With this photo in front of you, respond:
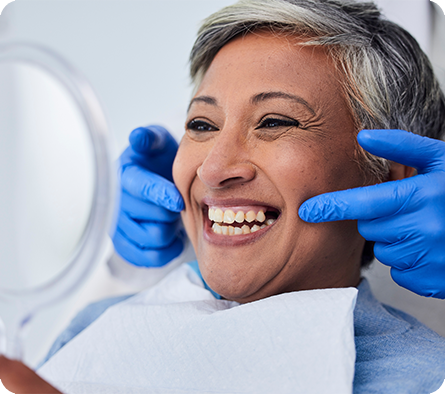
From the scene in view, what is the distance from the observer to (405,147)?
117 cm

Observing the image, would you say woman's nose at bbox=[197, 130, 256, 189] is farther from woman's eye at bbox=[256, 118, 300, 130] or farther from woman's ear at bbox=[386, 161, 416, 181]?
woman's ear at bbox=[386, 161, 416, 181]

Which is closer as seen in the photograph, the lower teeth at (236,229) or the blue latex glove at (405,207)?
the blue latex glove at (405,207)

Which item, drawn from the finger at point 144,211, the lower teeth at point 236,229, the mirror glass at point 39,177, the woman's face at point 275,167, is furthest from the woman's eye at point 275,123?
the finger at point 144,211

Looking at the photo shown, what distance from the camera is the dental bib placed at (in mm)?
967

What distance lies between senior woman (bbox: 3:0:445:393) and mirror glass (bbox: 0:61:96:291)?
31cm

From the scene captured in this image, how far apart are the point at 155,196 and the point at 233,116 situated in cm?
51

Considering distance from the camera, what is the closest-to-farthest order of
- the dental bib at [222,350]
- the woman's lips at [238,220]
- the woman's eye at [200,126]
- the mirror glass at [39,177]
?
the dental bib at [222,350], the mirror glass at [39,177], the woman's lips at [238,220], the woman's eye at [200,126]

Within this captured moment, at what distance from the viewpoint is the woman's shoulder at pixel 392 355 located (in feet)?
3.24

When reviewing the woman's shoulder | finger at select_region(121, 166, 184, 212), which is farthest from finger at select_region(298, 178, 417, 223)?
finger at select_region(121, 166, 184, 212)

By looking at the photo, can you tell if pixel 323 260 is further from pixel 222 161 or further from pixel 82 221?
pixel 82 221

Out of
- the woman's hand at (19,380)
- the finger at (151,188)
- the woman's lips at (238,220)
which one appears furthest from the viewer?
the finger at (151,188)

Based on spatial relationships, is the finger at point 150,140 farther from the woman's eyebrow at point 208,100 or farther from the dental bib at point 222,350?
the dental bib at point 222,350

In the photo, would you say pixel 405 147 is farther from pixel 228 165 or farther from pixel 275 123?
pixel 228 165

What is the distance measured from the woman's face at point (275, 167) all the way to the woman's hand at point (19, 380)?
0.60m
